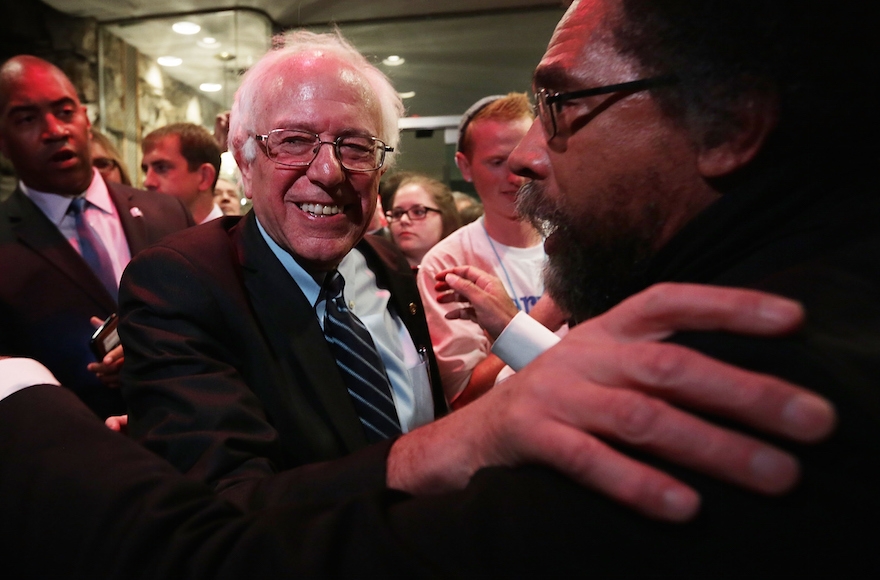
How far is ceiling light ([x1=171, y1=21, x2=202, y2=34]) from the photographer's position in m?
5.97

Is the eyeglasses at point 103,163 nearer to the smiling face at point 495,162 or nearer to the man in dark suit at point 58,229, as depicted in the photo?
the man in dark suit at point 58,229

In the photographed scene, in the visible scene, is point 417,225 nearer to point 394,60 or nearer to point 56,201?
point 56,201

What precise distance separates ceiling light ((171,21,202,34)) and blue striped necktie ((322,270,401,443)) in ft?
18.1

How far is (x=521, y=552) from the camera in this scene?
0.57 metres

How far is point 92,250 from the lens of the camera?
2701 mm

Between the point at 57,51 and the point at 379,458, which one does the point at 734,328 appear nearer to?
the point at 379,458

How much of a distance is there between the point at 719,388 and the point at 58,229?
2.88 m

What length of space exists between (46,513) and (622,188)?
92cm

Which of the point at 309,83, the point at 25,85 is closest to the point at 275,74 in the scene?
the point at 309,83

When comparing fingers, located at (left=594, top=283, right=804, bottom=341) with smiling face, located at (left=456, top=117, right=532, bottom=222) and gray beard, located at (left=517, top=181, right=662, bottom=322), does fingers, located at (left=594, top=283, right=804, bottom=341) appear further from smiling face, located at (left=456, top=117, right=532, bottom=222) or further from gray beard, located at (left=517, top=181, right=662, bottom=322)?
smiling face, located at (left=456, top=117, right=532, bottom=222)

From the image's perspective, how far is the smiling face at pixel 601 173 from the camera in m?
0.98

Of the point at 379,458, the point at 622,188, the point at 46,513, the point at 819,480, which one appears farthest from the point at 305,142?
the point at 819,480

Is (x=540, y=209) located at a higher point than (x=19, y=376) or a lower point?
higher

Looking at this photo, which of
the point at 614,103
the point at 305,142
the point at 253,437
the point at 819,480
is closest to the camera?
the point at 819,480
